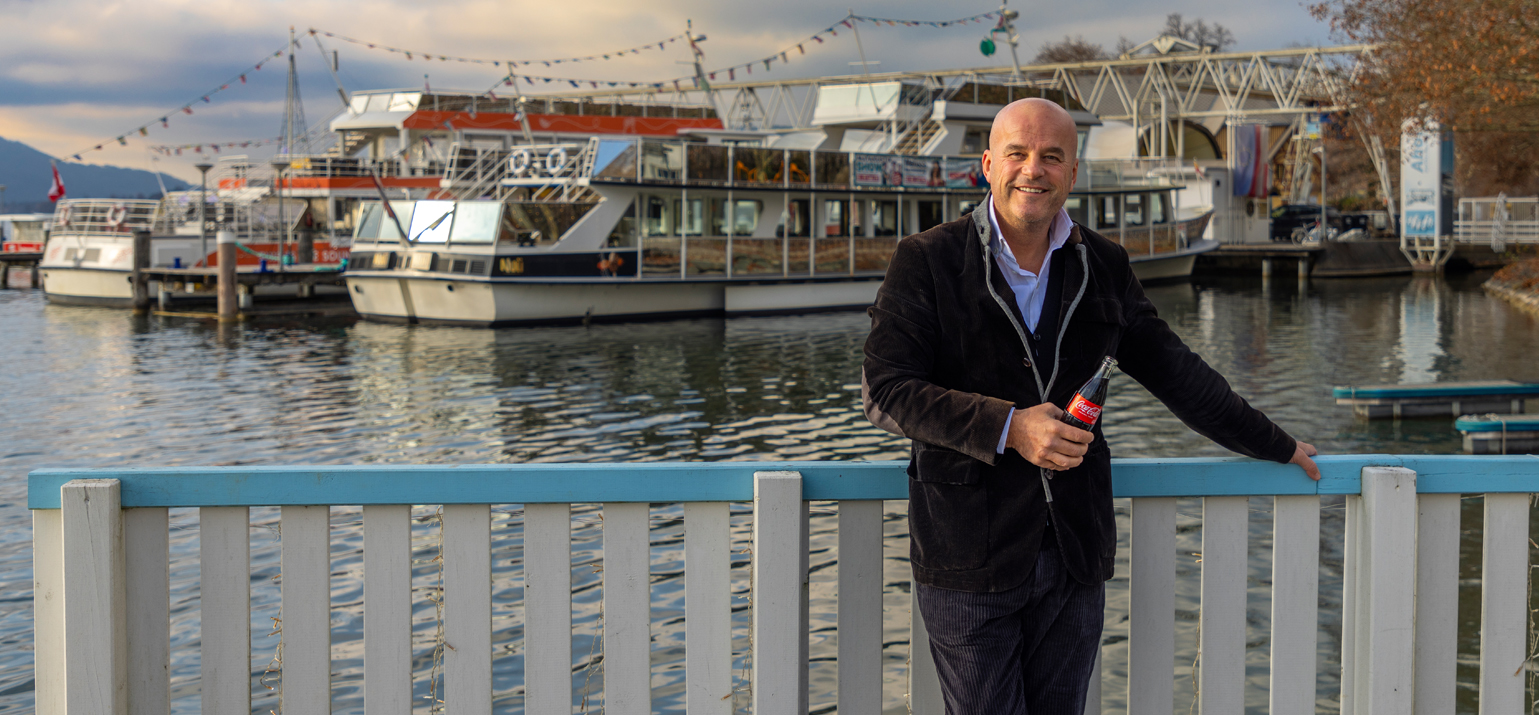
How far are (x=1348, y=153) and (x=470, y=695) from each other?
73090 mm

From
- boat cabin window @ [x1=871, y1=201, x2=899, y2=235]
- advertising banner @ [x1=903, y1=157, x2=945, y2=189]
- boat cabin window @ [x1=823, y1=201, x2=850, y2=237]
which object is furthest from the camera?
boat cabin window @ [x1=871, y1=201, x2=899, y2=235]

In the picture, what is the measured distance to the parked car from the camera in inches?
2108

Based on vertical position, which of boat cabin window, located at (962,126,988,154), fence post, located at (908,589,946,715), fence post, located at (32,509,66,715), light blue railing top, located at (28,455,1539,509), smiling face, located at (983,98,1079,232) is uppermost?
boat cabin window, located at (962,126,988,154)

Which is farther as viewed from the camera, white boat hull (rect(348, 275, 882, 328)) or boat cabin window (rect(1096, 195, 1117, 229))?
boat cabin window (rect(1096, 195, 1117, 229))

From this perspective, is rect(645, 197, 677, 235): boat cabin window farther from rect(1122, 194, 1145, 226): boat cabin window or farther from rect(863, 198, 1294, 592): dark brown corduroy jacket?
rect(863, 198, 1294, 592): dark brown corduroy jacket

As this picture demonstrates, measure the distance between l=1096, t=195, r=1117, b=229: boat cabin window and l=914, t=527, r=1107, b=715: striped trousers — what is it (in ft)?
108

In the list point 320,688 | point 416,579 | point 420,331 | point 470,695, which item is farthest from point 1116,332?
point 420,331

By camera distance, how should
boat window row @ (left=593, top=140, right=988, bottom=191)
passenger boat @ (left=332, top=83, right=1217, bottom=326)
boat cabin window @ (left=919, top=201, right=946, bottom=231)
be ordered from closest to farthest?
1. passenger boat @ (left=332, top=83, right=1217, bottom=326)
2. boat window row @ (left=593, top=140, right=988, bottom=191)
3. boat cabin window @ (left=919, top=201, right=946, bottom=231)

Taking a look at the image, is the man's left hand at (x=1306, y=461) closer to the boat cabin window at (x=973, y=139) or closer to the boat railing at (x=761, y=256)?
the boat railing at (x=761, y=256)

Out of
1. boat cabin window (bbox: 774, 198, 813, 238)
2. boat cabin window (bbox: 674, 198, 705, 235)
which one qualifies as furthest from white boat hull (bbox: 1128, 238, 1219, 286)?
boat cabin window (bbox: 674, 198, 705, 235)

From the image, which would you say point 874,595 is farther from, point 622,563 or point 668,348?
point 668,348

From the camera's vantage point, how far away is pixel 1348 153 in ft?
223

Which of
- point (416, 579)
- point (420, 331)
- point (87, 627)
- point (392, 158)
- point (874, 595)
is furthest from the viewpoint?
point (392, 158)

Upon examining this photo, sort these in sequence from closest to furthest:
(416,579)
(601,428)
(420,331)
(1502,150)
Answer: (416,579), (601,428), (420,331), (1502,150)
